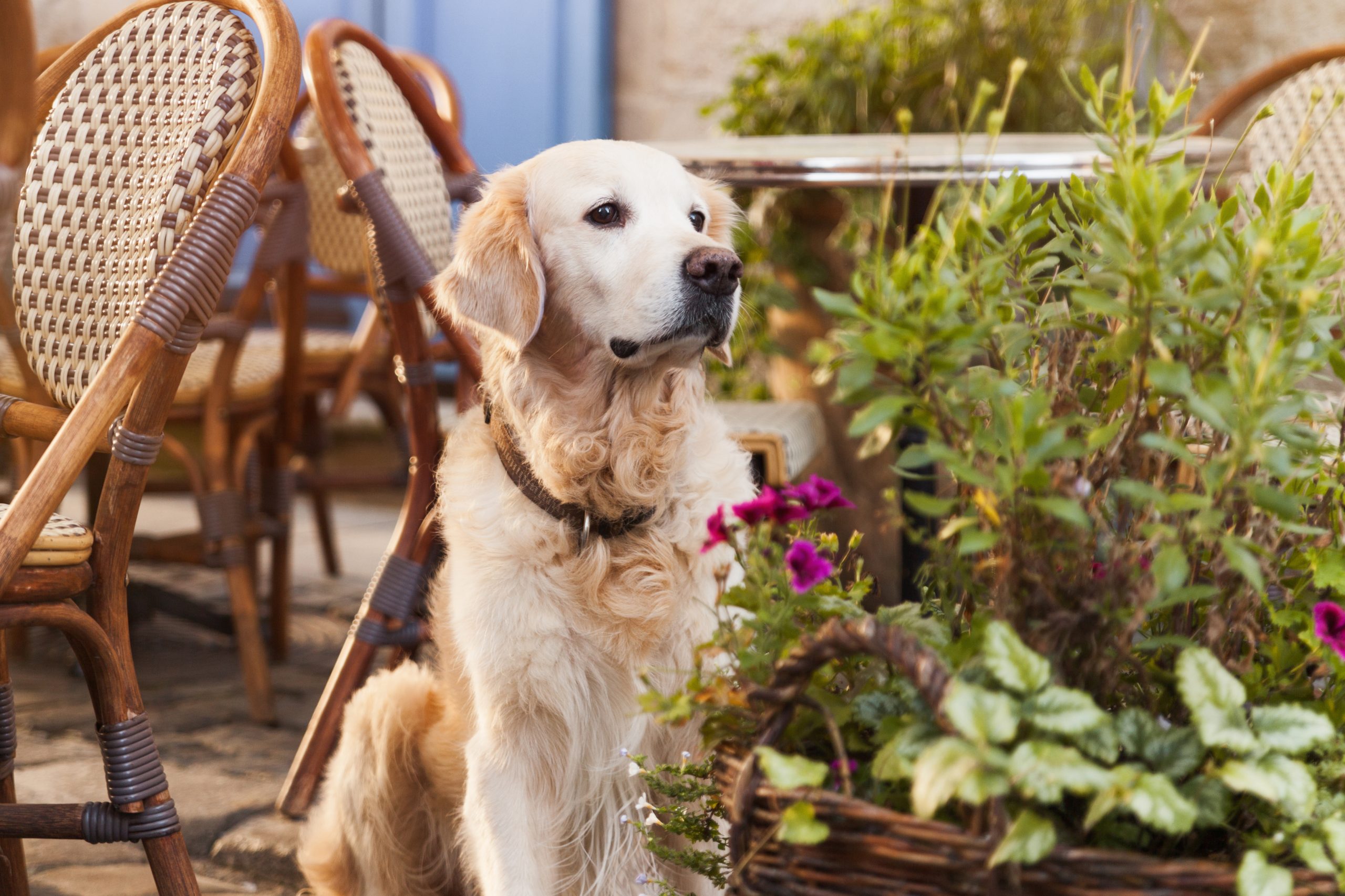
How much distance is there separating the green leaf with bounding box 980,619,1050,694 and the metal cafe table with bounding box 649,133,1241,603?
0.31m

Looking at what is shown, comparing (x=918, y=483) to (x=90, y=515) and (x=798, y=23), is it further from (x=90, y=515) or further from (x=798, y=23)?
(x=798, y=23)

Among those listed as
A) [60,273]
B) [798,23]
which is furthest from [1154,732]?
[798,23]

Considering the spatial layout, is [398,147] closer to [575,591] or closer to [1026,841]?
[575,591]

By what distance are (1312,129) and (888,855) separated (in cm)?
203

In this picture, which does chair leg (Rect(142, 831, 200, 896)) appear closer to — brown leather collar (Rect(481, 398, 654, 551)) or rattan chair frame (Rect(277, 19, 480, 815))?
brown leather collar (Rect(481, 398, 654, 551))

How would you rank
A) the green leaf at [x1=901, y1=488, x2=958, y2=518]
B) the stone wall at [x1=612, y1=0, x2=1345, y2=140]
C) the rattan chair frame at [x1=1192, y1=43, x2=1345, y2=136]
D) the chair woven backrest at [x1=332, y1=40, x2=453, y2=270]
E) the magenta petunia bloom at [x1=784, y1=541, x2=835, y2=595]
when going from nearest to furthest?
the green leaf at [x1=901, y1=488, x2=958, y2=518] < the magenta petunia bloom at [x1=784, y1=541, x2=835, y2=595] < the chair woven backrest at [x1=332, y1=40, x2=453, y2=270] < the rattan chair frame at [x1=1192, y1=43, x2=1345, y2=136] < the stone wall at [x1=612, y1=0, x2=1345, y2=140]

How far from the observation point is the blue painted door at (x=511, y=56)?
480cm

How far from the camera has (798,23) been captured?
4.34 meters

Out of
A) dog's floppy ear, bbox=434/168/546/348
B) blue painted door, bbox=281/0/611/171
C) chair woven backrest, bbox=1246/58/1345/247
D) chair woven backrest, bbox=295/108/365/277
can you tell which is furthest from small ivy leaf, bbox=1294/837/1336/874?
blue painted door, bbox=281/0/611/171

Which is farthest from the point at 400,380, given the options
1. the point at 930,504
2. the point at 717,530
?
the point at 930,504

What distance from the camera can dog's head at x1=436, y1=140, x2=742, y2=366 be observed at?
1.51m

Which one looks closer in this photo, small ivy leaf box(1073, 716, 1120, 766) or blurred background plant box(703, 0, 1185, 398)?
small ivy leaf box(1073, 716, 1120, 766)

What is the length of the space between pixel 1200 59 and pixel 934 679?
3.54 m

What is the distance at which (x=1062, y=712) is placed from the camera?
0.75 m
